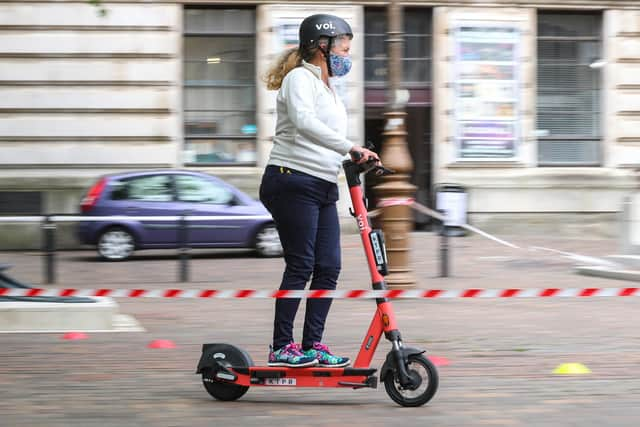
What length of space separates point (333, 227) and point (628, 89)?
583 inches

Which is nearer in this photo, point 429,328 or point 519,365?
point 519,365

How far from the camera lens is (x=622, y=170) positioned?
1906cm

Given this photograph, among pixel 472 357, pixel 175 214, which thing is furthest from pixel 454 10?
pixel 472 357

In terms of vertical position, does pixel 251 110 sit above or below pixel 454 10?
below

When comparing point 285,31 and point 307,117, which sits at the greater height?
point 285,31

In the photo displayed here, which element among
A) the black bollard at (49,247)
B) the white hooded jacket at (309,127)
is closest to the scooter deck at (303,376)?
the white hooded jacket at (309,127)

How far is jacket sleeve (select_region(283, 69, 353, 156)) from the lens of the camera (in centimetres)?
502

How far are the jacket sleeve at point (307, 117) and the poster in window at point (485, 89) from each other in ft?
45.3

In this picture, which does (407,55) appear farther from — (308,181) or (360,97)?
(308,181)

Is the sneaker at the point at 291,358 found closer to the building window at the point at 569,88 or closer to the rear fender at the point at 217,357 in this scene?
the rear fender at the point at 217,357

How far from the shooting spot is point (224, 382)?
5.21 meters

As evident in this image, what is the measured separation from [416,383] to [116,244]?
10.5 meters

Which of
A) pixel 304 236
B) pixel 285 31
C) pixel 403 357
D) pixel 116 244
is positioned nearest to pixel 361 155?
pixel 304 236

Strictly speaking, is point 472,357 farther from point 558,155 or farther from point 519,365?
point 558,155
